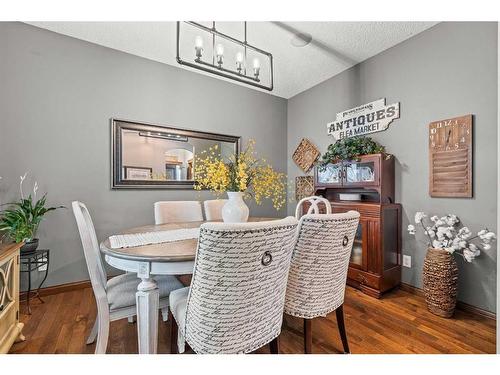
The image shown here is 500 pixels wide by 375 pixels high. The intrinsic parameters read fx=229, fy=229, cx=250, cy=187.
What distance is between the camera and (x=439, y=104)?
2113 millimetres

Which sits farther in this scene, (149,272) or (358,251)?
(358,251)

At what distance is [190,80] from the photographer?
9.83 feet

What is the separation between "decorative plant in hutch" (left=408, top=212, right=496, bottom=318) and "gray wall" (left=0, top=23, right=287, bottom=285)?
2629 millimetres

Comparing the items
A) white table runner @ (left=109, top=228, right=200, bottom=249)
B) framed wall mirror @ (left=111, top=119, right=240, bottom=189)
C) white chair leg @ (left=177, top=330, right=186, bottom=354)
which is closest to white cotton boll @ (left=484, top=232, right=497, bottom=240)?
white table runner @ (left=109, top=228, right=200, bottom=249)

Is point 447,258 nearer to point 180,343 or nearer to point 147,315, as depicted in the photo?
point 180,343

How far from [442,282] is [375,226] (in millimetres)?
628

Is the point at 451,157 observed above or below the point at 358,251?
above

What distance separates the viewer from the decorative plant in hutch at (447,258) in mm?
1807

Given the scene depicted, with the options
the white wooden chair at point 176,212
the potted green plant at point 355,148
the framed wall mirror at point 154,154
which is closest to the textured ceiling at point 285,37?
the framed wall mirror at point 154,154

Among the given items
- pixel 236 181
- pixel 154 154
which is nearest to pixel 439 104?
pixel 236 181

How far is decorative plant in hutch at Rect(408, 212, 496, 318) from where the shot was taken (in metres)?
1.81

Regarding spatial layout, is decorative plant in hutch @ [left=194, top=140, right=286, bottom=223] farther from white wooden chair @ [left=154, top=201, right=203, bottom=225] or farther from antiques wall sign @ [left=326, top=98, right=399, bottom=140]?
antiques wall sign @ [left=326, top=98, right=399, bottom=140]
